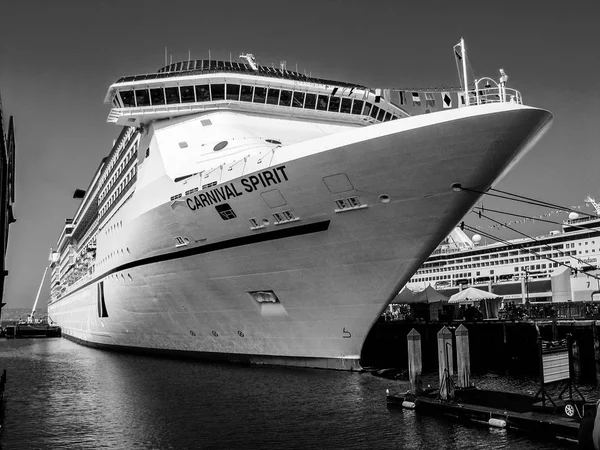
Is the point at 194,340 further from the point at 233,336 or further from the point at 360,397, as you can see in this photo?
the point at 360,397

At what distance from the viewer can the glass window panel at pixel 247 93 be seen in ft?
69.1

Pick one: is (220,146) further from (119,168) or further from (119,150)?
(119,150)

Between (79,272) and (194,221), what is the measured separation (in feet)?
92.9

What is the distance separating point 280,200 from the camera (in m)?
15.7

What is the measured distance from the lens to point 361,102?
73.6 feet

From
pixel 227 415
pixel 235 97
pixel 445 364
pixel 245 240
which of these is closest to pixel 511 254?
pixel 235 97

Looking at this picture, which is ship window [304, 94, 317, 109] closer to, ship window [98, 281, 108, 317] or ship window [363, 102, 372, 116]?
ship window [363, 102, 372, 116]

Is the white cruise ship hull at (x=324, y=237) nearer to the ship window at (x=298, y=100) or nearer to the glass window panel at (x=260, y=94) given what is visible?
the glass window panel at (x=260, y=94)

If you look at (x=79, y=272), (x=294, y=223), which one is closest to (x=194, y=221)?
(x=294, y=223)

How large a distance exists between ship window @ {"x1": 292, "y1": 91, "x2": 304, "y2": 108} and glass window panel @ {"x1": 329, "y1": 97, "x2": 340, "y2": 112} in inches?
45.1

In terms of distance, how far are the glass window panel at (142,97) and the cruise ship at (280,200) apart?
9 centimetres

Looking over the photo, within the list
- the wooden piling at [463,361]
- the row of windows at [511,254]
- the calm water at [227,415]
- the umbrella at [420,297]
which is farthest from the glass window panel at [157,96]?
the row of windows at [511,254]

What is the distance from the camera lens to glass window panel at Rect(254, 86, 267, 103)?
21141mm

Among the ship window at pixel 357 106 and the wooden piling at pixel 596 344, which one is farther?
the ship window at pixel 357 106
